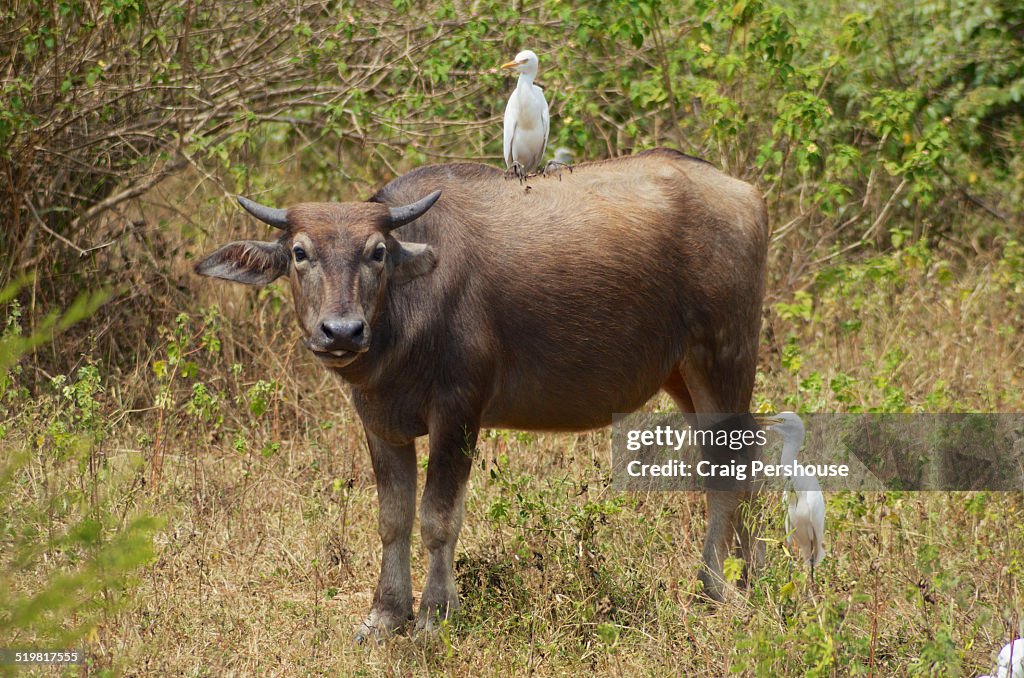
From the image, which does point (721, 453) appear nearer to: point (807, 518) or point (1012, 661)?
point (807, 518)

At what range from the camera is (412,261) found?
4.62 meters

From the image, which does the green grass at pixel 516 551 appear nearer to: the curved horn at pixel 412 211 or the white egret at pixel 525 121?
the curved horn at pixel 412 211

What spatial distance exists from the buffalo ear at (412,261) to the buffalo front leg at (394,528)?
0.68m

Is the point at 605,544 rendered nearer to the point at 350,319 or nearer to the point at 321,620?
the point at 321,620

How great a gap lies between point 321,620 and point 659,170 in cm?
233

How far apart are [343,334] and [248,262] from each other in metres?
0.70

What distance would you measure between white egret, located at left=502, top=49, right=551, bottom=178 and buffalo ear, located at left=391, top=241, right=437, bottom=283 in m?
0.73

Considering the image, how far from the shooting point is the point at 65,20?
22.6ft

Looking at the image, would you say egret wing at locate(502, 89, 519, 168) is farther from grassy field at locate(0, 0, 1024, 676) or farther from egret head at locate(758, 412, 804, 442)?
egret head at locate(758, 412, 804, 442)

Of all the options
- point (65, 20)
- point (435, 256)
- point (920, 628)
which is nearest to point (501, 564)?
point (435, 256)

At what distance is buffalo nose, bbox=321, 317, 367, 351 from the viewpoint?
4.14 m

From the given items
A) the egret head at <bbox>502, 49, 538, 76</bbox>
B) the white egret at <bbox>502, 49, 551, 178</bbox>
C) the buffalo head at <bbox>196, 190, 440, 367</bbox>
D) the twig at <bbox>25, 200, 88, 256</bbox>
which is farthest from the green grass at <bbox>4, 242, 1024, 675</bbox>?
the egret head at <bbox>502, 49, 538, 76</bbox>

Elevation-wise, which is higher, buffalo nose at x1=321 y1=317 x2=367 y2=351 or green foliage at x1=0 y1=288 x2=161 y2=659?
buffalo nose at x1=321 y1=317 x2=367 y2=351

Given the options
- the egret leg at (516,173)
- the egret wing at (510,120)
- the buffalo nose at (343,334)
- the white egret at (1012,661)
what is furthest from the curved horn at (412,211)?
the white egret at (1012,661)
